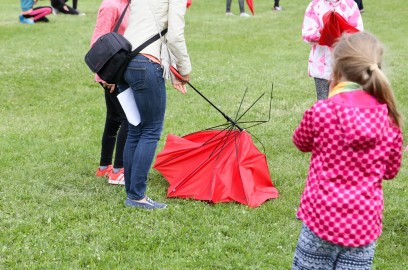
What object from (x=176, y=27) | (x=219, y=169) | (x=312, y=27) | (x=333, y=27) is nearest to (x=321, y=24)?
(x=312, y=27)

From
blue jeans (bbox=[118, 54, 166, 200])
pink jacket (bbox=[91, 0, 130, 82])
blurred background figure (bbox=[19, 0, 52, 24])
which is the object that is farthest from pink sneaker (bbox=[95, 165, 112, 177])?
blurred background figure (bbox=[19, 0, 52, 24])

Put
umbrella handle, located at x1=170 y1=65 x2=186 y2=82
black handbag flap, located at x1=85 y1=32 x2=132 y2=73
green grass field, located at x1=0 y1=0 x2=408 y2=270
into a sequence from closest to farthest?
1. green grass field, located at x1=0 y1=0 x2=408 y2=270
2. black handbag flap, located at x1=85 y1=32 x2=132 y2=73
3. umbrella handle, located at x1=170 y1=65 x2=186 y2=82

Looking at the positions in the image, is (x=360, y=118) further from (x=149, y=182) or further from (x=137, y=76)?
(x=149, y=182)

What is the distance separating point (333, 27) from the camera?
17.0ft

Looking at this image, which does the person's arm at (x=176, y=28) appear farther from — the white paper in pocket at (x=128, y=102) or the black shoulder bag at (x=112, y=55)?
the white paper in pocket at (x=128, y=102)

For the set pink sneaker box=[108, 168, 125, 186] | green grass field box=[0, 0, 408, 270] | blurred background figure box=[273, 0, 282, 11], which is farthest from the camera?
blurred background figure box=[273, 0, 282, 11]

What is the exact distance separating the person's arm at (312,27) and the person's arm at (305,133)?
2.72 metres

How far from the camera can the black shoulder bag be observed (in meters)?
4.21

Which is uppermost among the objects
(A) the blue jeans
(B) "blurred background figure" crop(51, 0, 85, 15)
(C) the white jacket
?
(C) the white jacket

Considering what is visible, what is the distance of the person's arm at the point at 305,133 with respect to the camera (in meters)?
2.75

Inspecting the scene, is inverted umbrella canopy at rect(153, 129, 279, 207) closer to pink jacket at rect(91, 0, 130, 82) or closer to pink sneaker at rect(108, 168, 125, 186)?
pink sneaker at rect(108, 168, 125, 186)

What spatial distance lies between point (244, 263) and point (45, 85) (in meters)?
5.88

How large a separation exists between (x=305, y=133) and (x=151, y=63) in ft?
5.72

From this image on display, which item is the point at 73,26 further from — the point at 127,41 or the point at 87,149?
the point at 127,41
